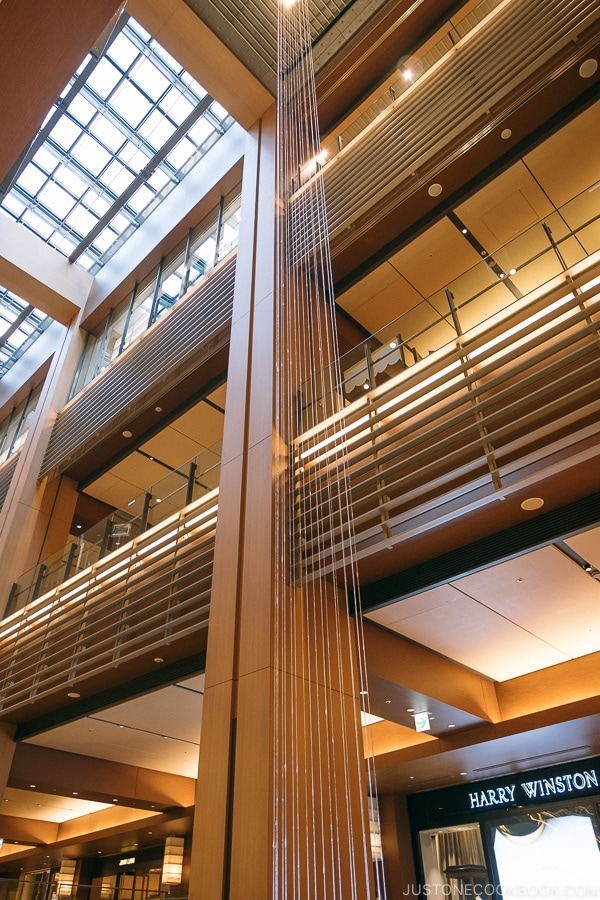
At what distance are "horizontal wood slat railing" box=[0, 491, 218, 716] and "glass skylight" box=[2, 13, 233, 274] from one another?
696 centimetres

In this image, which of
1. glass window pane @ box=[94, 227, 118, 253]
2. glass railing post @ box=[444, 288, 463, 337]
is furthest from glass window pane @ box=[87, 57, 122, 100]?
glass railing post @ box=[444, 288, 463, 337]

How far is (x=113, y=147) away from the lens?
12320 mm

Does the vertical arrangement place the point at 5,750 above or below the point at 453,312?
below

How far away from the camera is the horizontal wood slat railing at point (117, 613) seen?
6066 millimetres

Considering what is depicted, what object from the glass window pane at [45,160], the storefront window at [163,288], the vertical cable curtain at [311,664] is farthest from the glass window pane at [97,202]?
the vertical cable curtain at [311,664]

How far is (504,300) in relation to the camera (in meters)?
4.83

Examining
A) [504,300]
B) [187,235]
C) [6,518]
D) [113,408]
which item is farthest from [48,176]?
[504,300]

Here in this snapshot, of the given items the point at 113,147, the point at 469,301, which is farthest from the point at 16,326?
the point at 469,301

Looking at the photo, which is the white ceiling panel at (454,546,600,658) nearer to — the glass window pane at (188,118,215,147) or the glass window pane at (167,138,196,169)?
the glass window pane at (188,118,215,147)

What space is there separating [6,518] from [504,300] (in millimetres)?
8986

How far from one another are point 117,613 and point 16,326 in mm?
10395

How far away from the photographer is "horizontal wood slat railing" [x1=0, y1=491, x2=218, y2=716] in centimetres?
607

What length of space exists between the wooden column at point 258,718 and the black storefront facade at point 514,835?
4245mm

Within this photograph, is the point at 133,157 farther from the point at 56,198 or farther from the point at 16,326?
the point at 16,326
